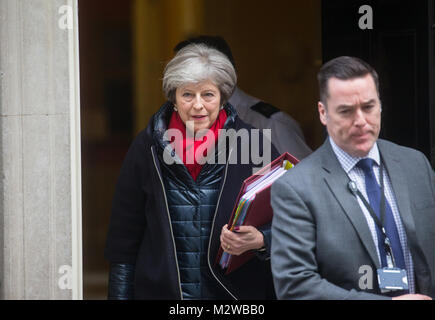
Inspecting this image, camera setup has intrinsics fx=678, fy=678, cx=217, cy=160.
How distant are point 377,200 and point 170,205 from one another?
1.31 metres

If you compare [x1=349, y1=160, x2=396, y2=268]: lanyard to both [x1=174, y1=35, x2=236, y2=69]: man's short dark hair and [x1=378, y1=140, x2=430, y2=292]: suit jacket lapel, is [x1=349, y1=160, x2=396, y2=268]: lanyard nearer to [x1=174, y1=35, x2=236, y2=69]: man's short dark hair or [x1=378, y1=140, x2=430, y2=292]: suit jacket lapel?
[x1=378, y1=140, x2=430, y2=292]: suit jacket lapel

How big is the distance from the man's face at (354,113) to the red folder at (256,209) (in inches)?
23.1

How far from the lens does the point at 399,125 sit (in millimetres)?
4672

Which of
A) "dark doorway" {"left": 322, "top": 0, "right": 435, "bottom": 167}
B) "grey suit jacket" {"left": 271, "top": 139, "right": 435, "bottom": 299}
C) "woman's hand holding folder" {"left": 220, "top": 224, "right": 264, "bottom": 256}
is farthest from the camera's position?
"dark doorway" {"left": 322, "top": 0, "right": 435, "bottom": 167}

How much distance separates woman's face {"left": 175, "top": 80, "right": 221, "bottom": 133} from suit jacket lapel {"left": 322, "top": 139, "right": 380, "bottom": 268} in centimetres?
95

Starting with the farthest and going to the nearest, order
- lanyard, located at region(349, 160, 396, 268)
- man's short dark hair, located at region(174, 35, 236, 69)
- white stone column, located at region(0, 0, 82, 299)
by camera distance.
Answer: white stone column, located at region(0, 0, 82, 299) < man's short dark hair, located at region(174, 35, 236, 69) < lanyard, located at region(349, 160, 396, 268)

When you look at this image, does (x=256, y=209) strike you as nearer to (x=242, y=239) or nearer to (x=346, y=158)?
(x=242, y=239)

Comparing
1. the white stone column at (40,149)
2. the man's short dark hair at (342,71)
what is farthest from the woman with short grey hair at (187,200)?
the man's short dark hair at (342,71)

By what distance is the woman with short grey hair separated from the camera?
13.4 ft

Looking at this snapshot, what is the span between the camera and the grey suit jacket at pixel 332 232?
3170 mm

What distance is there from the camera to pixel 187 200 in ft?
13.4

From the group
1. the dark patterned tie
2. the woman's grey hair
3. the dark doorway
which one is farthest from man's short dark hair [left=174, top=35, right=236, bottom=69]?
the dark patterned tie

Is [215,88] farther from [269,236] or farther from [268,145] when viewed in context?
[269,236]
